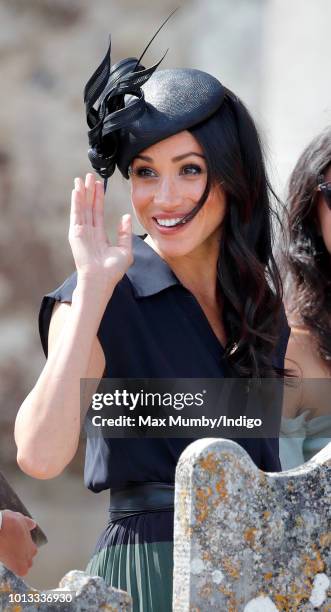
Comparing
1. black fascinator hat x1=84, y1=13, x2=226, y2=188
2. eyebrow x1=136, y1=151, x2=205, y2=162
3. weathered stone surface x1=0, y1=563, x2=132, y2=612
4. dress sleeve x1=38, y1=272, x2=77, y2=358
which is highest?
black fascinator hat x1=84, y1=13, x2=226, y2=188

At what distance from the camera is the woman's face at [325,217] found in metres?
3.67

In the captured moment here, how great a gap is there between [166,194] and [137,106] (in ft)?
0.65

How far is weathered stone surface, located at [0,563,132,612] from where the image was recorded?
194 centimetres

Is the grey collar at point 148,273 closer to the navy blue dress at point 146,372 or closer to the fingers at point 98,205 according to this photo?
the navy blue dress at point 146,372

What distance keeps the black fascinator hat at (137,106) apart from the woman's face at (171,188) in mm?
29

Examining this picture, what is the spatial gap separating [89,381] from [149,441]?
169 mm

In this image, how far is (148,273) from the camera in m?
2.95

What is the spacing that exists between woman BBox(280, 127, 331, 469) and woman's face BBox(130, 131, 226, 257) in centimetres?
69

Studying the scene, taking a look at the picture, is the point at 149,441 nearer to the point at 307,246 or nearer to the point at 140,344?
the point at 140,344

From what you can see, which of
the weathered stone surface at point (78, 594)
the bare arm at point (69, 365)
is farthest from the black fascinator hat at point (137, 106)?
the weathered stone surface at point (78, 594)

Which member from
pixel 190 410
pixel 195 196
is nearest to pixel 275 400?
pixel 190 410

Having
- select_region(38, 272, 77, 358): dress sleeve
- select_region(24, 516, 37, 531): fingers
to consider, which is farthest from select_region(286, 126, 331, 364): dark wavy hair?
select_region(24, 516, 37, 531): fingers

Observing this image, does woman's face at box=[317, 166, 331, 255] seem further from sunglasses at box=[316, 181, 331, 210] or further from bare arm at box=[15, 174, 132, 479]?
bare arm at box=[15, 174, 132, 479]

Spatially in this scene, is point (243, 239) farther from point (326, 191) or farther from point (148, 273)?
point (326, 191)
